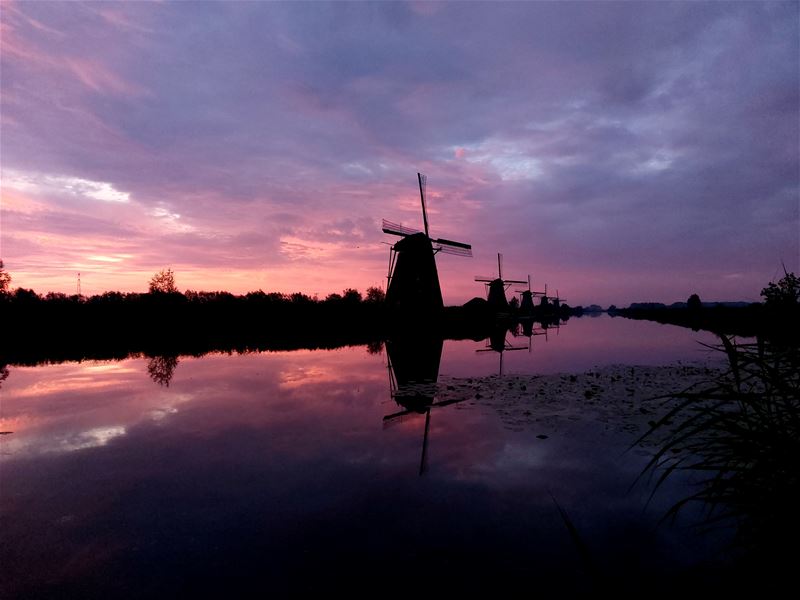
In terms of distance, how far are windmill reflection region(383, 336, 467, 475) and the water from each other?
0.22 meters

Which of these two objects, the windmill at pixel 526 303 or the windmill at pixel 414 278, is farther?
the windmill at pixel 526 303

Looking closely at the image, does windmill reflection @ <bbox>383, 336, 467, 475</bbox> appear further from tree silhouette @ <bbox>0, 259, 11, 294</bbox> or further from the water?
tree silhouette @ <bbox>0, 259, 11, 294</bbox>

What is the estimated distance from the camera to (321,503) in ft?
19.0

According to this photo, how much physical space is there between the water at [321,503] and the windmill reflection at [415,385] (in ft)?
0.74

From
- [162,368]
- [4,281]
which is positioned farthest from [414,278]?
[4,281]

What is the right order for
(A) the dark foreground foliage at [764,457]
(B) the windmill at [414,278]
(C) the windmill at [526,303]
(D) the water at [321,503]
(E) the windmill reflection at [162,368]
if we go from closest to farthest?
(A) the dark foreground foliage at [764,457] → (D) the water at [321,503] → (E) the windmill reflection at [162,368] → (B) the windmill at [414,278] → (C) the windmill at [526,303]

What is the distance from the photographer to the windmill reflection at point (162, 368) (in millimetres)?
15609

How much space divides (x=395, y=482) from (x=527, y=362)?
15.7m

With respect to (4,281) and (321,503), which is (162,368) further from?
(4,281)

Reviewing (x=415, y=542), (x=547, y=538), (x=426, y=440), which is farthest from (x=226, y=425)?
(x=547, y=538)

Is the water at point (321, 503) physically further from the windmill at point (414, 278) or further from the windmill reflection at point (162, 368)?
the windmill at point (414, 278)

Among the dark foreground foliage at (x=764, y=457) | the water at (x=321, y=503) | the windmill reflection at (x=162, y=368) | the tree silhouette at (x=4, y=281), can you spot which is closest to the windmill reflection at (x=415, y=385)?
the water at (x=321, y=503)

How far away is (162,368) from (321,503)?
15783 mm

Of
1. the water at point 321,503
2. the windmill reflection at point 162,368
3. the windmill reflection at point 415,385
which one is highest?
the windmill reflection at point 162,368
